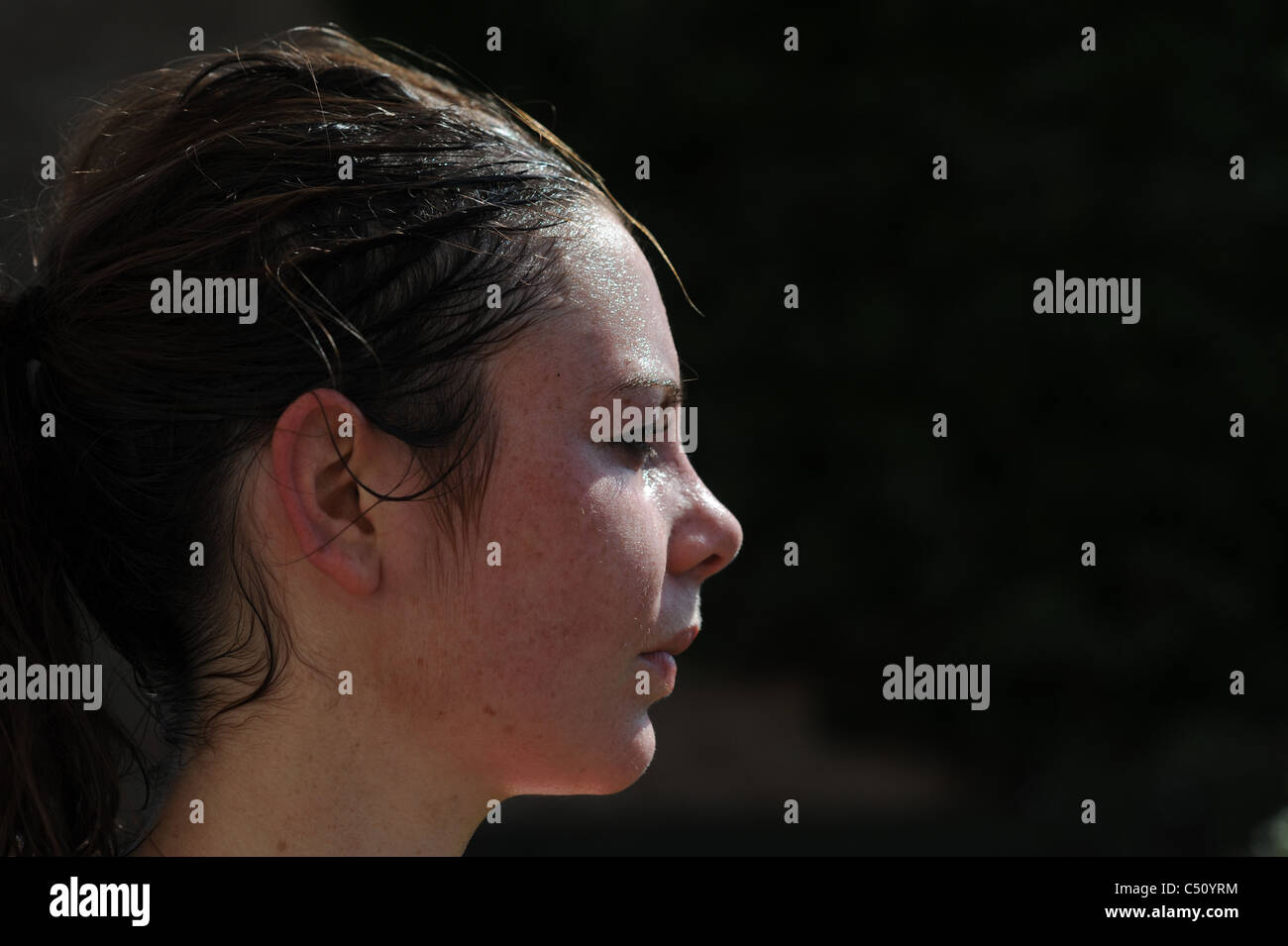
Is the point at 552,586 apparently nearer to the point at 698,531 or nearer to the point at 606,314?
the point at 698,531

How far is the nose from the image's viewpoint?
2008 millimetres

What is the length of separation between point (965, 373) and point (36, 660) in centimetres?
472

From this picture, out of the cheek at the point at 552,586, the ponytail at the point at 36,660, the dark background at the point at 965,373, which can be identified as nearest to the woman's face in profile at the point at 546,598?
the cheek at the point at 552,586

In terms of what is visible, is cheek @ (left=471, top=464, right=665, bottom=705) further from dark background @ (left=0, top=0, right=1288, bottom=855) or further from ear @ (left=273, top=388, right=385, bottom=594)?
dark background @ (left=0, top=0, right=1288, bottom=855)

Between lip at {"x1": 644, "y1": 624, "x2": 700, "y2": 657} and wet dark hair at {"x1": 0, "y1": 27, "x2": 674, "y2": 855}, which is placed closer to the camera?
wet dark hair at {"x1": 0, "y1": 27, "x2": 674, "y2": 855}

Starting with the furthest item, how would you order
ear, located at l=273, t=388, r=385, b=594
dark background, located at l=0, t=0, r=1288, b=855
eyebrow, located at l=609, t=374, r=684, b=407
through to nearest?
dark background, located at l=0, t=0, r=1288, b=855 → eyebrow, located at l=609, t=374, r=684, b=407 → ear, located at l=273, t=388, r=385, b=594

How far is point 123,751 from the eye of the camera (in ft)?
7.09

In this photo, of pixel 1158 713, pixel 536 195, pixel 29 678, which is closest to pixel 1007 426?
pixel 1158 713

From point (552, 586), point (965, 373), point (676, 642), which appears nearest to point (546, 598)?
point (552, 586)

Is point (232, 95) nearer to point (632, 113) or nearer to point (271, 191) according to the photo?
point (271, 191)

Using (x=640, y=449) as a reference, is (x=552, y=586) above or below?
below

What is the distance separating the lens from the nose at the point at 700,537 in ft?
A: 6.59

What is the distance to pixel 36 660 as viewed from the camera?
6.56ft

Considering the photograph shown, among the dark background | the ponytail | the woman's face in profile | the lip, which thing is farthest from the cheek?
the dark background
